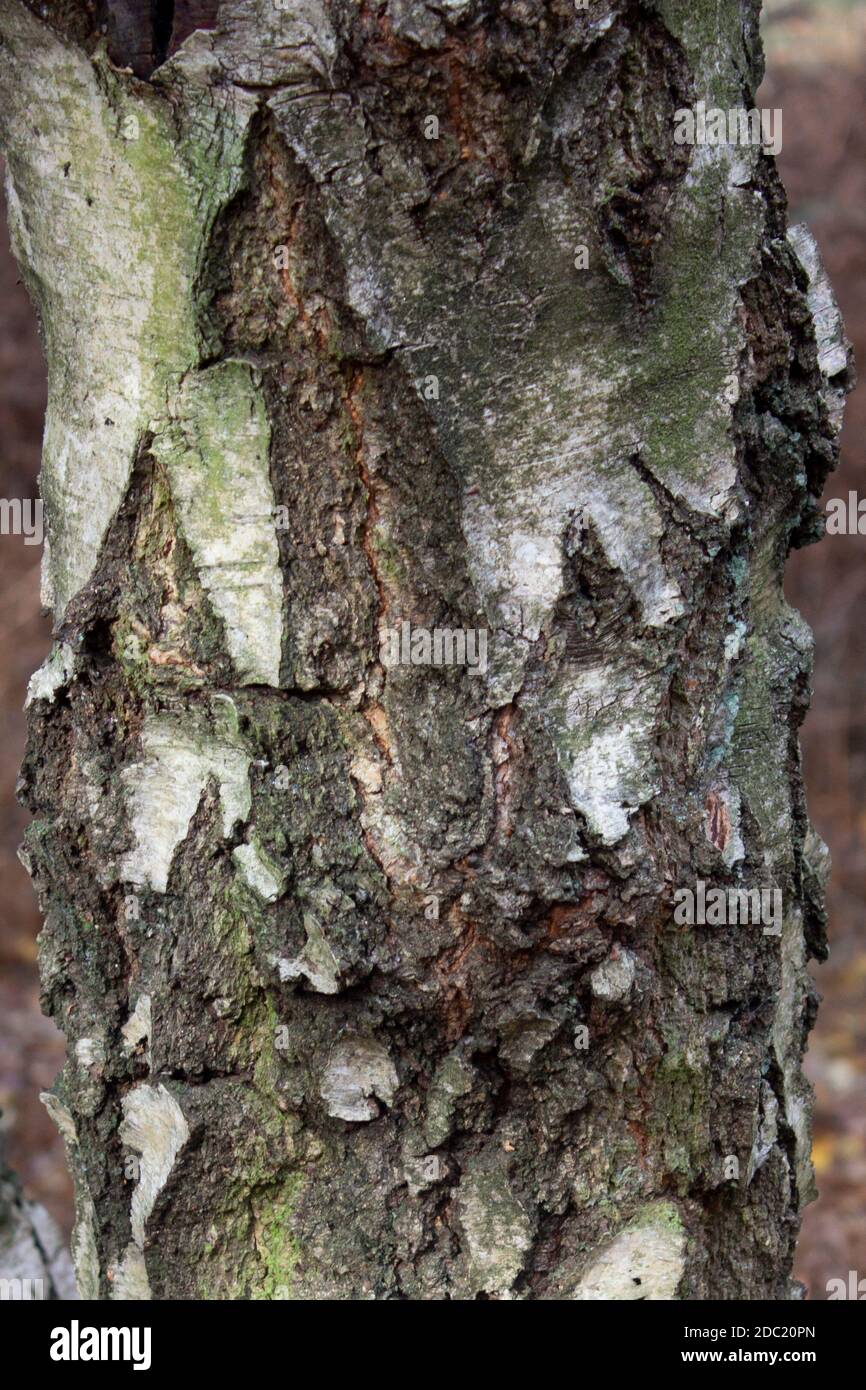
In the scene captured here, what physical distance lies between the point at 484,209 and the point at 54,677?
65 cm

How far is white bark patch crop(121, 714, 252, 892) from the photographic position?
1253 mm

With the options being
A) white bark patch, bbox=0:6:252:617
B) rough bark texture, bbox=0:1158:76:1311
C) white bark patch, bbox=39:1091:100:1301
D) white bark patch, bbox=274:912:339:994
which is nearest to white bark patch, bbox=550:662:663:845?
white bark patch, bbox=274:912:339:994

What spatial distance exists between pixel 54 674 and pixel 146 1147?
0.53 meters

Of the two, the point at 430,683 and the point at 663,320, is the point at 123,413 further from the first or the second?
the point at 663,320

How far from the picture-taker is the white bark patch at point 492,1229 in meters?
1.29

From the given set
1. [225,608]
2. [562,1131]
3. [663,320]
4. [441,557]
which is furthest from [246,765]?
[663,320]

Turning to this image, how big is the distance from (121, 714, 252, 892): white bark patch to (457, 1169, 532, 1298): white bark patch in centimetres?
46

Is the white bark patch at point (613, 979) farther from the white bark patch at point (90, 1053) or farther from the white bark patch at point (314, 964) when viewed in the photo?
the white bark patch at point (90, 1053)

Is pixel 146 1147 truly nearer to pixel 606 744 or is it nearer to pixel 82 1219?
pixel 82 1219

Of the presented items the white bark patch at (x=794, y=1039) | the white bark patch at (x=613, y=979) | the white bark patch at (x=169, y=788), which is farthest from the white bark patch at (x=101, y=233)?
the white bark patch at (x=794, y=1039)

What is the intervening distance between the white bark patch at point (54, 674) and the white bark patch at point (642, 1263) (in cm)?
83

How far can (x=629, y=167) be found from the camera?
45.5 inches

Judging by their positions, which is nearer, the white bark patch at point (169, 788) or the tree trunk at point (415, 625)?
the tree trunk at point (415, 625)

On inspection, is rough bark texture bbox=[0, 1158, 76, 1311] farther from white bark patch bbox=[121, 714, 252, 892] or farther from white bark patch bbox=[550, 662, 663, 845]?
white bark patch bbox=[550, 662, 663, 845]
